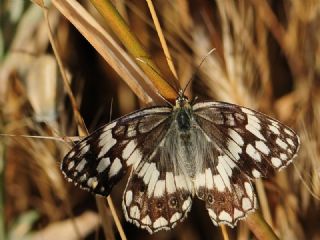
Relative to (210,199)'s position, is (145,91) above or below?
above

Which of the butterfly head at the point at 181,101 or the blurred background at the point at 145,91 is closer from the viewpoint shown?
the butterfly head at the point at 181,101

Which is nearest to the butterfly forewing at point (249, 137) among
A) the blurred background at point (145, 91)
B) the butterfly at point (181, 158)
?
the butterfly at point (181, 158)

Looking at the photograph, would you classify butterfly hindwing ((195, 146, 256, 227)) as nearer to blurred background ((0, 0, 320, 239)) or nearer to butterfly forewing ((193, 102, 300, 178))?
butterfly forewing ((193, 102, 300, 178))

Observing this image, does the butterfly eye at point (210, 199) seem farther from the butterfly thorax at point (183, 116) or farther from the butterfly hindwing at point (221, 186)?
the butterfly thorax at point (183, 116)

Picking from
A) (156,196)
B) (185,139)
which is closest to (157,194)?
(156,196)

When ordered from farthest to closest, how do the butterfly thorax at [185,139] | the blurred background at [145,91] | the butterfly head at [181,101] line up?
the blurred background at [145,91] < the butterfly thorax at [185,139] < the butterfly head at [181,101]

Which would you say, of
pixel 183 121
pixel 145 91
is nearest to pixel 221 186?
pixel 183 121

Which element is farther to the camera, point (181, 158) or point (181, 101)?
point (181, 158)

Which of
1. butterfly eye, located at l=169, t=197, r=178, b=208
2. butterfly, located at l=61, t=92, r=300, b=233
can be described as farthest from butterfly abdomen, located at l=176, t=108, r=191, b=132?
butterfly eye, located at l=169, t=197, r=178, b=208

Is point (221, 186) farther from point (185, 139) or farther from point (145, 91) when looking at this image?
point (145, 91)
